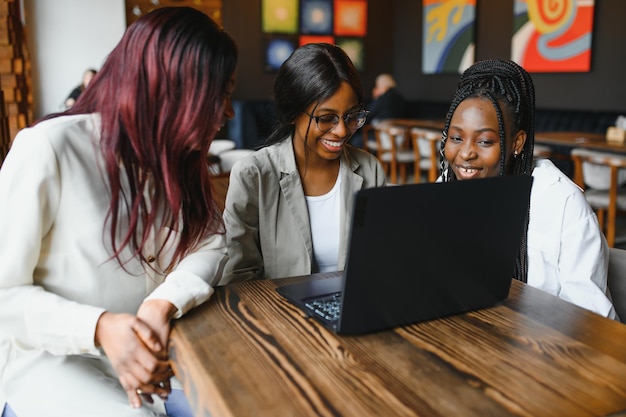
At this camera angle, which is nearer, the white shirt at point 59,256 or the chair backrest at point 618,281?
the white shirt at point 59,256

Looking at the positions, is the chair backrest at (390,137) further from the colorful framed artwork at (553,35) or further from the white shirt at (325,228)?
the white shirt at (325,228)

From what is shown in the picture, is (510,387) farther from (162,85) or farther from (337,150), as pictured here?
(337,150)

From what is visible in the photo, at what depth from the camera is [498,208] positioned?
1067mm

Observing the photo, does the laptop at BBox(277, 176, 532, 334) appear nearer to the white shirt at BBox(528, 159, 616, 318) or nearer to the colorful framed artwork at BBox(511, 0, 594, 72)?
the white shirt at BBox(528, 159, 616, 318)

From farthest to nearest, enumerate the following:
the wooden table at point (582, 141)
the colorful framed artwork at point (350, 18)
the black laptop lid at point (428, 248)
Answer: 1. the colorful framed artwork at point (350, 18)
2. the wooden table at point (582, 141)
3. the black laptop lid at point (428, 248)

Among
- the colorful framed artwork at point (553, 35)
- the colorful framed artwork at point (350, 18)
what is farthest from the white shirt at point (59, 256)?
the colorful framed artwork at point (350, 18)

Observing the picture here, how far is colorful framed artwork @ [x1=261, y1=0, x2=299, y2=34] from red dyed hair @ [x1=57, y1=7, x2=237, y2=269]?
7656mm

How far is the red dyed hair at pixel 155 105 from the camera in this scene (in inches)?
42.8

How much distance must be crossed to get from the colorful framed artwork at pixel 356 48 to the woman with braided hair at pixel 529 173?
7566mm

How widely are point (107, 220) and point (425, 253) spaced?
23.3 inches

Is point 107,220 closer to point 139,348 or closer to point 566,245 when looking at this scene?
point 139,348

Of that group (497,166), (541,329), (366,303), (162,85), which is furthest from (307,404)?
(497,166)

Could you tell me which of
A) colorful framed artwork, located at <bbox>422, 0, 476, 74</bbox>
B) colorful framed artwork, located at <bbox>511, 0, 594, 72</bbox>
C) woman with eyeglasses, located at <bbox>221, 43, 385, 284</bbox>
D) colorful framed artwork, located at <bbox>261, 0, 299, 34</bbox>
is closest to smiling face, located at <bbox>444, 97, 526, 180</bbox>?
woman with eyeglasses, located at <bbox>221, 43, 385, 284</bbox>

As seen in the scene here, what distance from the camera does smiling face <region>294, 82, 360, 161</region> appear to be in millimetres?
1771
